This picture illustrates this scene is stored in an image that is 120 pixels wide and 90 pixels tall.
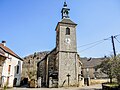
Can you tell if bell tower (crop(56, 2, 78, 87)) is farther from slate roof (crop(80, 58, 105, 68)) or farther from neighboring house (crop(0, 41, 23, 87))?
slate roof (crop(80, 58, 105, 68))

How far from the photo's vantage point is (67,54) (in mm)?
30234

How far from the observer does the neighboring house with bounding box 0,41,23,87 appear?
93.6ft

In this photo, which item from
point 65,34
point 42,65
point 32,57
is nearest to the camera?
point 65,34

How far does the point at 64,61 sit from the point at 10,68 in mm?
12021

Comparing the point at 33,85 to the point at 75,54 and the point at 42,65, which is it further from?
the point at 75,54

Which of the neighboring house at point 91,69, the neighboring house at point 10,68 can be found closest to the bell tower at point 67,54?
the neighboring house at point 10,68

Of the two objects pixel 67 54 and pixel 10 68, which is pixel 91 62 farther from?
pixel 10 68

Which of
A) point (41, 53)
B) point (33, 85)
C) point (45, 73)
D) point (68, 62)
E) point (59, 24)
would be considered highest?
point (59, 24)

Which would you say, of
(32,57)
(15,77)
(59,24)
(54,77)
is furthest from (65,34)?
(32,57)

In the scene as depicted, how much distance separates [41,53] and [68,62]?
1979cm

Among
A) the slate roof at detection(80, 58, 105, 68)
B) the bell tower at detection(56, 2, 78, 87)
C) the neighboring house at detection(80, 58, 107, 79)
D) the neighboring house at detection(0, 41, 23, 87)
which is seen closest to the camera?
the neighboring house at detection(0, 41, 23, 87)

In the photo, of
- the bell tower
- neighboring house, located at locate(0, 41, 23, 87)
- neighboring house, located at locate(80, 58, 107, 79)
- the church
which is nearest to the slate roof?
neighboring house, located at locate(80, 58, 107, 79)

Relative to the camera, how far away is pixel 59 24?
31797 mm

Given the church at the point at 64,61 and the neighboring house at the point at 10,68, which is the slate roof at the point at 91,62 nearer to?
the church at the point at 64,61
